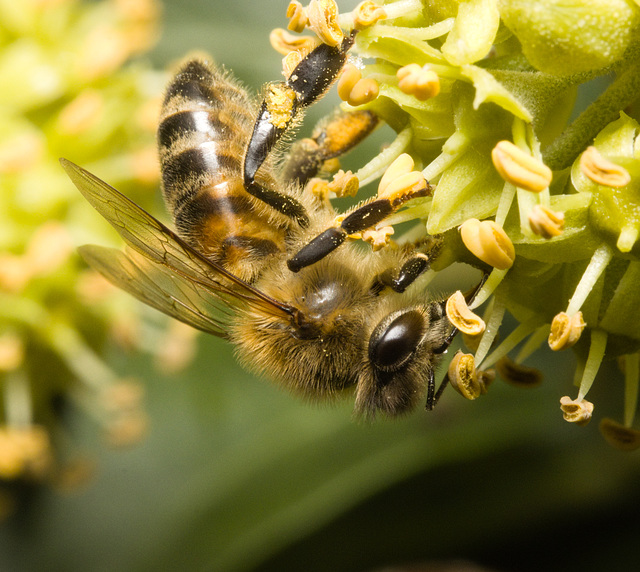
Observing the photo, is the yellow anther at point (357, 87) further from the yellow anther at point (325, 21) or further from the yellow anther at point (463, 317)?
the yellow anther at point (463, 317)

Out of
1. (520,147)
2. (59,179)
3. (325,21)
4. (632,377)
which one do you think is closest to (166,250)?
(325,21)

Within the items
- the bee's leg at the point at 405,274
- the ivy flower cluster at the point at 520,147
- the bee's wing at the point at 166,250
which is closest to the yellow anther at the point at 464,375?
the ivy flower cluster at the point at 520,147

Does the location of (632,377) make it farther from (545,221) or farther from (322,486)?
(322,486)

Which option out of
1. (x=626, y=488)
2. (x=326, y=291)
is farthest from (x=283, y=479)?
(x=326, y=291)

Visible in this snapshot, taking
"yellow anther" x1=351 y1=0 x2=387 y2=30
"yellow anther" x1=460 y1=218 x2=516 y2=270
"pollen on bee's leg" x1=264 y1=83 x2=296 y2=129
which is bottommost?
"yellow anther" x1=460 y1=218 x2=516 y2=270

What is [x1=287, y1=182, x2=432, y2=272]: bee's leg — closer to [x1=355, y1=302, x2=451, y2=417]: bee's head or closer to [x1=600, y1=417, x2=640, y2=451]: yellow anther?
[x1=355, y1=302, x2=451, y2=417]: bee's head

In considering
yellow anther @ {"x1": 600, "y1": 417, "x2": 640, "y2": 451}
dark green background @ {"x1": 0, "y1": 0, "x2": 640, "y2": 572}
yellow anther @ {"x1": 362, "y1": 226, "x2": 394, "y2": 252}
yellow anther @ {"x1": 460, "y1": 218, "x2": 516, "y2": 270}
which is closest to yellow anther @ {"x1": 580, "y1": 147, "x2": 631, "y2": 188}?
yellow anther @ {"x1": 460, "y1": 218, "x2": 516, "y2": 270}

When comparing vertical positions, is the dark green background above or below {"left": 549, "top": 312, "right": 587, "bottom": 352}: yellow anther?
below
